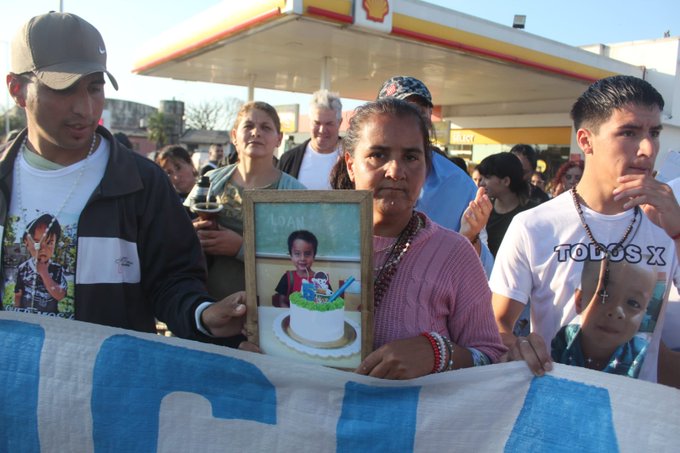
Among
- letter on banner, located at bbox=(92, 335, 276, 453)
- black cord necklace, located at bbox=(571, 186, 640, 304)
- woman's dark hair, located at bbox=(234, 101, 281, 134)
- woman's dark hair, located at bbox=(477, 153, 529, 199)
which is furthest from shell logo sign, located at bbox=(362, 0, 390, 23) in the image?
letter on banner, located at bbox=(92, 335, 276, 453)

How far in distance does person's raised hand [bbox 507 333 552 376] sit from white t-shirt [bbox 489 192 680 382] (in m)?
0.45

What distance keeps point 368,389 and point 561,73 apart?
14.9 m

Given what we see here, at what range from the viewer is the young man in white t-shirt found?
5.86 ft

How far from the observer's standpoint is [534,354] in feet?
4.71

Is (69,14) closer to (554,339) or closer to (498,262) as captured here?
(498,262)

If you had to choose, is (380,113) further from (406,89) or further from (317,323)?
(406,89)

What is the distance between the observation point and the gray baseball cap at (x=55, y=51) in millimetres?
1816

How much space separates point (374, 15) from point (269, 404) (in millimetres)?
9015

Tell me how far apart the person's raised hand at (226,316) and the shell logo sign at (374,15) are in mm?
8461

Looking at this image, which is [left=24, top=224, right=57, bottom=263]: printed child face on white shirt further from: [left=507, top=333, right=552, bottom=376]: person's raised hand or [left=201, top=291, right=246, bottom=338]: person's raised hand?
[left=507, top=333, right=552, bottom=376]: person's raised hand

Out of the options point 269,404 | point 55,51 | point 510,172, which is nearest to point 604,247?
point 269,404

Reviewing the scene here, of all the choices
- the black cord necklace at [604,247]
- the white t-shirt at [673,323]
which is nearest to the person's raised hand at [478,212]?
the black cord necklace at [604,247]

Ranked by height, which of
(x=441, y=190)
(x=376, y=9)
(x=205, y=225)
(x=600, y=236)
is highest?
(x=376, y=9)

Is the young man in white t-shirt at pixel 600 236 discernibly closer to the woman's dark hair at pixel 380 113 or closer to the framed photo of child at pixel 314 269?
the woman's dark hair at pixel 380 113
